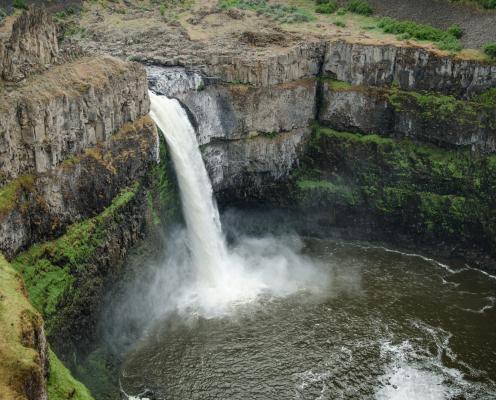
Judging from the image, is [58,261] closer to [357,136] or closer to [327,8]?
[357,136]

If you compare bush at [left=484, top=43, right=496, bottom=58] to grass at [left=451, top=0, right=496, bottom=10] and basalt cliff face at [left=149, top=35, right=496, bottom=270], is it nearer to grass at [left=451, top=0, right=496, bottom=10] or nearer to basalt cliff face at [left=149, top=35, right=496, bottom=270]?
basalt cliff face at [left=149, top=35, right=496, bottom=270]

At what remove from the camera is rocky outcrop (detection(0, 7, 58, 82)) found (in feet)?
92.1

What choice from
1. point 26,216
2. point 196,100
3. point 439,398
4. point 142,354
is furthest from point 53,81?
point 439,398

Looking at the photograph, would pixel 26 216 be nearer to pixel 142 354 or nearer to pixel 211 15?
pixel 142 354

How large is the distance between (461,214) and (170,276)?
19.5 metres

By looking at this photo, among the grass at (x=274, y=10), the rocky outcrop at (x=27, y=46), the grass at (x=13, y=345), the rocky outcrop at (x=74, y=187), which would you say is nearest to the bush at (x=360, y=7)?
the grass at (x=274, y=10)

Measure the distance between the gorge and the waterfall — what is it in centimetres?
11

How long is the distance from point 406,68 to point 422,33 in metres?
5.75

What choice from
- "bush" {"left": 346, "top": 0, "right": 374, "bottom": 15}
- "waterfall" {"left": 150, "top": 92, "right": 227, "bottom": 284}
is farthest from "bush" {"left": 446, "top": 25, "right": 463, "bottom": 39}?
"waterfall" {"left": 150, "top": 92, "right": 227, "bottom": 284}

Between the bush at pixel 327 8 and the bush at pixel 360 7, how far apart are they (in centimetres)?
123

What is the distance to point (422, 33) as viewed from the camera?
4619 cm

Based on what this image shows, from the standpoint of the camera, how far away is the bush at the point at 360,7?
53062 mm

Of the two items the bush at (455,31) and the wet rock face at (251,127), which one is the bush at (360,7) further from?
the wet rock face at (251,127)

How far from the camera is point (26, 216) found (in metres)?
26.8
